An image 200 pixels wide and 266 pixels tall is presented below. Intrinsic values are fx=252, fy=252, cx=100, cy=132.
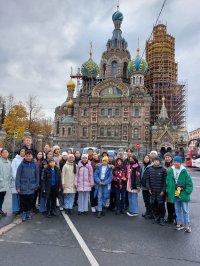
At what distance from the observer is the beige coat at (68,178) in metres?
7.21

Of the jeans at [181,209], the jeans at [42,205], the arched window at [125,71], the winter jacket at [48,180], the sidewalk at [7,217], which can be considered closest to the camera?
the jeans at [181,209]

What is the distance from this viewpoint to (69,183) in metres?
7.27

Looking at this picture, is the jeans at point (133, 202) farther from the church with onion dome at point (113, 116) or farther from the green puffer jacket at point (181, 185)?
the church with onion dome at point (113, 116)

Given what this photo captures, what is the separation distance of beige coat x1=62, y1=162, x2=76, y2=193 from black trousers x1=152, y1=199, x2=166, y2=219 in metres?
2.28

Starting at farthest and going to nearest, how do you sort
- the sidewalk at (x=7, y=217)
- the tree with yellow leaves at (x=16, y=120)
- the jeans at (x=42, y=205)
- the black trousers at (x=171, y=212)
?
the tree with yellow leaves at (x=16, y=120)
the jeans at (x=42, y=205)
the black trousers at (x=171, y=212)
the sidewalk at (x=7, y=217)

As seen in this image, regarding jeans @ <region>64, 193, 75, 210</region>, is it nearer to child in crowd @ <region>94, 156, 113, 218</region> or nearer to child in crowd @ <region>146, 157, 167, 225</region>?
child in crowd @ <region>94, 156, 113, 218</region>

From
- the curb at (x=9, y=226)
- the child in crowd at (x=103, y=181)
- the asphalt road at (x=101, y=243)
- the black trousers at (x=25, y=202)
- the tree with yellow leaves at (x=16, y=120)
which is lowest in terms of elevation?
the asphalt road at (x=101, y=243)

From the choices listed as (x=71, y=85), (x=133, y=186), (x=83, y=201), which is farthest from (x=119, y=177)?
(x=71, y=85)

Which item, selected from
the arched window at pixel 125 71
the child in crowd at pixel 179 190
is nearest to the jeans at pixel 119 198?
the child in crowd at pixel 179 190

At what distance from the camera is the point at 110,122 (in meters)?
46.1

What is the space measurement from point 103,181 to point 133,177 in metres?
0.88

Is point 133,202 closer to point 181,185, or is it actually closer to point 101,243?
point 181,185

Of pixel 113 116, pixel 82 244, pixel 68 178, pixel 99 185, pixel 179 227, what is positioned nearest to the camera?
pixel 82 244

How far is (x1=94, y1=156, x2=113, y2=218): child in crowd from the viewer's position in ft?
24.1
